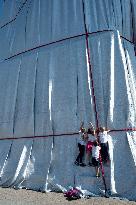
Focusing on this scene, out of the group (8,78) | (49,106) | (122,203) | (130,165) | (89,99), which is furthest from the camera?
(8,78)

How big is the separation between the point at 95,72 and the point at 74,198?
13.0ft

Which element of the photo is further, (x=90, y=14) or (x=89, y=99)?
(x=90, y=14)

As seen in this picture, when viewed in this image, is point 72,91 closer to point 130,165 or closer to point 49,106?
point 49,106

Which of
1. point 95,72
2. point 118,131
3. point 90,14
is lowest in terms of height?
point 118,131

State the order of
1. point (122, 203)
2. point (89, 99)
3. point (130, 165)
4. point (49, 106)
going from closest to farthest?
point (122, 203) < point (130, 165) < point (89, 99) < point (49, 106)

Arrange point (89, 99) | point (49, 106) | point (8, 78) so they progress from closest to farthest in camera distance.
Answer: point (89, 99)
point (49, 106)
point (8, 78)

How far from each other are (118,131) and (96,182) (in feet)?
5.18

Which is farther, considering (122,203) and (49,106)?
(49,106)

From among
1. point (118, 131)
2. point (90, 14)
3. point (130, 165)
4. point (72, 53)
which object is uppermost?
point (90, 14)

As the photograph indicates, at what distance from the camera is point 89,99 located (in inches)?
418

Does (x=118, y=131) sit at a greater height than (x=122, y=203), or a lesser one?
greater

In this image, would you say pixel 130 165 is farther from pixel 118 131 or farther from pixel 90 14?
pixel 90 14

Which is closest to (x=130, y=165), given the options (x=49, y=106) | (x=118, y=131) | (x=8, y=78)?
(x=118, y=131)

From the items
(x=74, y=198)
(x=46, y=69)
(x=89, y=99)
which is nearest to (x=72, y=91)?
(x=89, y=99)
